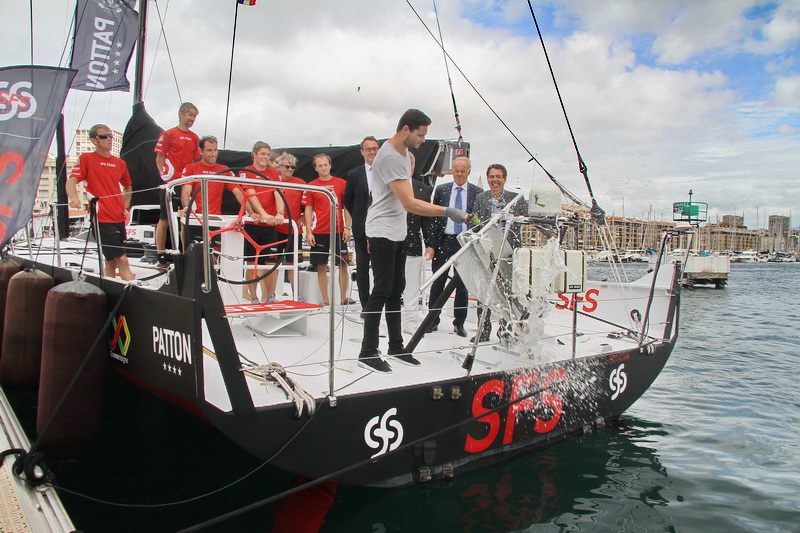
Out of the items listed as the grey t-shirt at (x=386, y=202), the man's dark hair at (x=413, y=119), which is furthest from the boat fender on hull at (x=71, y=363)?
the man's dark hair at (x=413, y=119)

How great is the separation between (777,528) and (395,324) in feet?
9.52

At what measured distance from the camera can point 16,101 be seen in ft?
9.98

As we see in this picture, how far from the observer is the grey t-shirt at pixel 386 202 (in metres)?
3.58

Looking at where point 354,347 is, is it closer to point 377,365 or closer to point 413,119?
point 377,365

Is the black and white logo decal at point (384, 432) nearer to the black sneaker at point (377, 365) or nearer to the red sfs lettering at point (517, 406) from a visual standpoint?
the black sneaker at point (377, 365)

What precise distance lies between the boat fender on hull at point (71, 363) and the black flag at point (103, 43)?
5.40 m

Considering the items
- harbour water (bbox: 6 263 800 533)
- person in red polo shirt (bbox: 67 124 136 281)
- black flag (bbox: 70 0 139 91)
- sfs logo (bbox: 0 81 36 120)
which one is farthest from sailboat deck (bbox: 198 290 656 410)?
black flag (bbox: 70 0 139 91)

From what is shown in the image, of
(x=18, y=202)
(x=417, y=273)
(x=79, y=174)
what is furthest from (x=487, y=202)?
(x=79, y=174)

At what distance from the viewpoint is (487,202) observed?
511 cm

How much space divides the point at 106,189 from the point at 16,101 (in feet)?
8.71

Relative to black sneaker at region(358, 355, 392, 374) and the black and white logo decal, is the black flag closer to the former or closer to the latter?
black sneaker at region(358, 355, 392, 374)

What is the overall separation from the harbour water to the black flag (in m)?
4.55

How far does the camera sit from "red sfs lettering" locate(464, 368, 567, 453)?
374cm

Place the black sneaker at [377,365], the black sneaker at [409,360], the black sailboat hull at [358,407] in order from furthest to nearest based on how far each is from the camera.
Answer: the black sneaker at [409,360]
the black sneaker at [377,365]
the black sailboat hull at [358,407]
